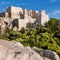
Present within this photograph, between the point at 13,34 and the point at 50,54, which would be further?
the point at 13,34

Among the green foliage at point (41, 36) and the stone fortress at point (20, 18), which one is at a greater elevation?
the stone fortress at point (20, 18)

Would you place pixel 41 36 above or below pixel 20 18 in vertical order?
below

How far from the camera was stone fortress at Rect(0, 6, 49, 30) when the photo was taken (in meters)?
52.5

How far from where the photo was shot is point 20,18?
56219mm

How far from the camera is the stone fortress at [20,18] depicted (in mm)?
52469

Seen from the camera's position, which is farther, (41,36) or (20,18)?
(20,18)

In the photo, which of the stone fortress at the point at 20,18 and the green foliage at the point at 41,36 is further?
the stone fortress at the point at 20,18

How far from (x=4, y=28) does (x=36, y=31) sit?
6.26m

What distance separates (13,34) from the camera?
148 feet

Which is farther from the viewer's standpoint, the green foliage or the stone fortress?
the stone fortress

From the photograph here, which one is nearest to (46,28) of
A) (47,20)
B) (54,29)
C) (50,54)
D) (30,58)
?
(54,29)

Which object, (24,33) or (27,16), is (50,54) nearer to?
(24,33)

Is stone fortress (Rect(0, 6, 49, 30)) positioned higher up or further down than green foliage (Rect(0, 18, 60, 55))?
higher up

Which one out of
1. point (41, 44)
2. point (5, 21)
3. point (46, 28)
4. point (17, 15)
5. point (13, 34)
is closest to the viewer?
point (41, 44)
